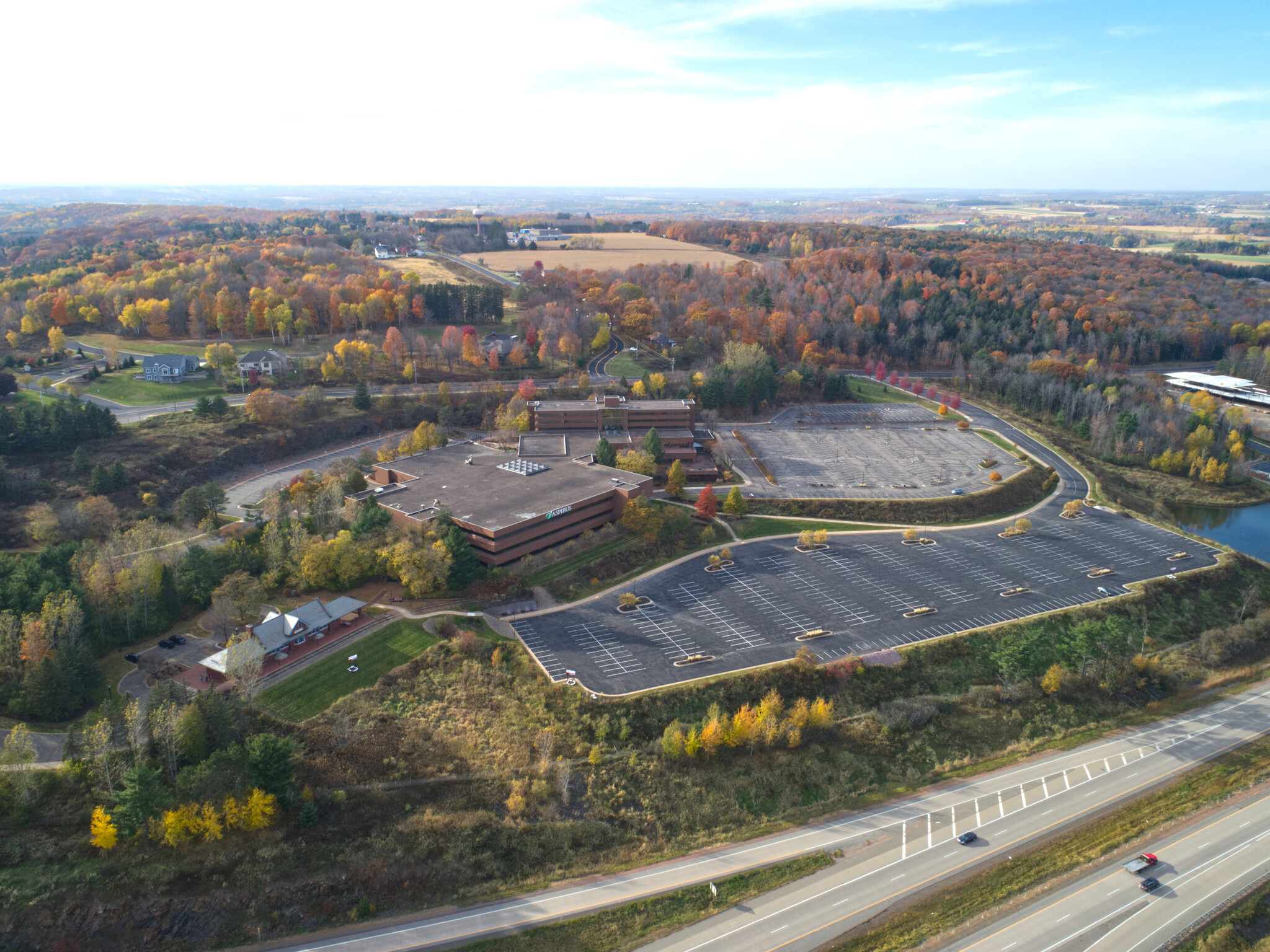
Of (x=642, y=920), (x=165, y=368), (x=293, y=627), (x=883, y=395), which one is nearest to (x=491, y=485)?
(x=293, y=627)

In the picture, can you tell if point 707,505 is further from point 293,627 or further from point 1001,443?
point 1001,443

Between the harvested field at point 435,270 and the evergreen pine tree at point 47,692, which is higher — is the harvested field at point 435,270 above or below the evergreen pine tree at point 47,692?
above

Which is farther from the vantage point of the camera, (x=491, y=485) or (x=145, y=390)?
(x=145, y=390)

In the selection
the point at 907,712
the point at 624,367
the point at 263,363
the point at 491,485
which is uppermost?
the point at 263,363

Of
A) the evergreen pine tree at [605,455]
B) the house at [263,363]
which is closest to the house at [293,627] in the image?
the evergreen pine tree at [605,455]

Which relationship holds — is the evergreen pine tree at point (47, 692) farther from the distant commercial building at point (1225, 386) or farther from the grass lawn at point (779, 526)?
the distant commercial building at point (1225, 386)
